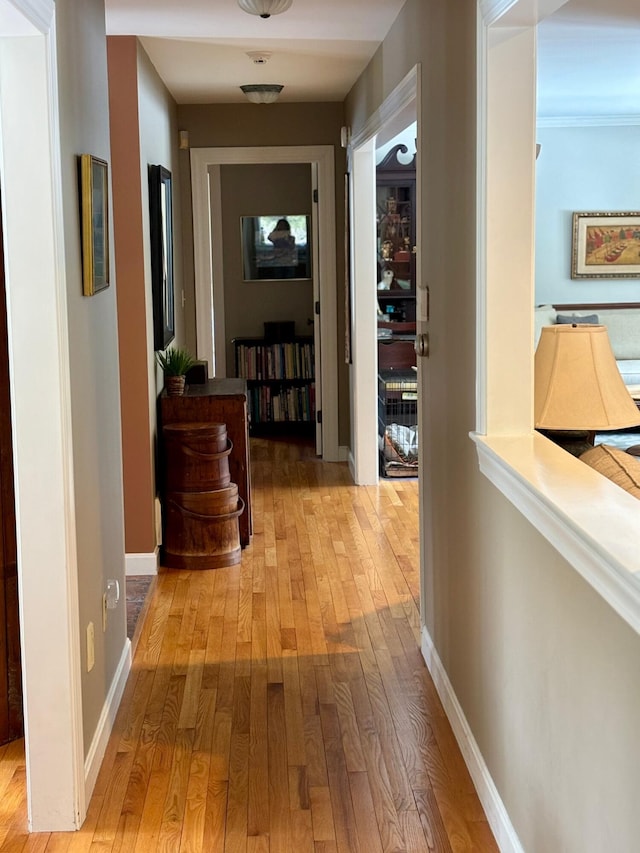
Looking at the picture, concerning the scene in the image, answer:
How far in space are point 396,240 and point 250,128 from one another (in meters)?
1.70

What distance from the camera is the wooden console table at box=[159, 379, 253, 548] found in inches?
199

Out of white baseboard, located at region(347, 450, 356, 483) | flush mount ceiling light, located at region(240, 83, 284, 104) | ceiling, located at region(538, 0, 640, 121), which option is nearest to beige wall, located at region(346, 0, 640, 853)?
ceiling, located at region(538, 0, 640, 121)

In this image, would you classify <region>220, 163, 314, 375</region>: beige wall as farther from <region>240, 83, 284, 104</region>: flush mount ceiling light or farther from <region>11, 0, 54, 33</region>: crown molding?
<region>11, 0, 54, 33</region>: crown molding

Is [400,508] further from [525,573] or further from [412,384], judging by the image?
[525,573]

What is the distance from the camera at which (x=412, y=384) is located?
22.9 ft

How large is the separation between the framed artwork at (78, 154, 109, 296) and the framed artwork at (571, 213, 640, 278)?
6082mm

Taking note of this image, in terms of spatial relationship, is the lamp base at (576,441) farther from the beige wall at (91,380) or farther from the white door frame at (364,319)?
the white door frame at (364,319)

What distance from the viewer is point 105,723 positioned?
3.08m

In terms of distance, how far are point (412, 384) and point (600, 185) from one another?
2.89 meters

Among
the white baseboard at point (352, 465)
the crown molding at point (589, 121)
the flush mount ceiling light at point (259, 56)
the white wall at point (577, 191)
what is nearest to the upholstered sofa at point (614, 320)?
Answer: the white wall at point (577, 191)

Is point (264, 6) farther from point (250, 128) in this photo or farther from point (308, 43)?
point (250, 128)

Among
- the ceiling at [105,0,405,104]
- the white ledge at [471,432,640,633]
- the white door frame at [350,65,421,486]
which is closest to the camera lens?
the white ledge at [471,432,640,633]

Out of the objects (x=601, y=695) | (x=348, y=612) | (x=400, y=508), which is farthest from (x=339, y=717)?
(x=400, y=508)

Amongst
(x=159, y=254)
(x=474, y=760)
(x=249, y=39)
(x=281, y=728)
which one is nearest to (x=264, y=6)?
(x=249, y=39)
